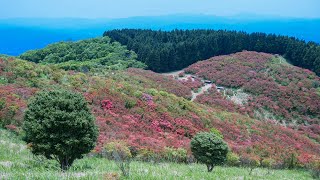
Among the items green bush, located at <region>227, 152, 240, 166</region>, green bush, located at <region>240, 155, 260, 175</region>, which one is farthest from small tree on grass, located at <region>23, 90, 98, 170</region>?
green bush, located at <region>240, 155, 260, 175</region>

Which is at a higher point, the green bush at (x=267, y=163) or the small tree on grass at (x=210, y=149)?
the small tree on grass at (x=210, y=149)

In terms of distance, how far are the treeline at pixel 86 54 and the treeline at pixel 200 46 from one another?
3.08m

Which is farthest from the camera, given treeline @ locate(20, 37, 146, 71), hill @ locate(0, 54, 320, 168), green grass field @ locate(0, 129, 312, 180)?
treeline @ locate(20, 37, 146, 71)

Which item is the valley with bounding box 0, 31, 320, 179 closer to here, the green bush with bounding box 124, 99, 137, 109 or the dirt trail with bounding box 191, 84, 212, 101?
the green bush with bounding box 124, 99, 137, 109

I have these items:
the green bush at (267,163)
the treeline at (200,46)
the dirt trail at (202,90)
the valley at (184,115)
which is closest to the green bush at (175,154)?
the valley at (184,115)

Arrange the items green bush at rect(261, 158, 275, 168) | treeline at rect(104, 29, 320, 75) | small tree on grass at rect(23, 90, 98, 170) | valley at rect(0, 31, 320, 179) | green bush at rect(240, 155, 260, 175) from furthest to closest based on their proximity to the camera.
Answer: treeline at rect(104, 29, 320, 75), green bush at rect(261, 158, 275, 168), green bush at rect(240, 155, 260, 175), valley at rect(0, 31, 320, 179), small tree on grass at rect(23, 90, 98, 170)

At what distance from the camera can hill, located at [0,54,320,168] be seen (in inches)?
1000

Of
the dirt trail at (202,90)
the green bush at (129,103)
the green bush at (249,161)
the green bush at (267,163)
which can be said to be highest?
the green bush at (129,103)

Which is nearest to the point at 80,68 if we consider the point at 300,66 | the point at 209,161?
the point at 209,161

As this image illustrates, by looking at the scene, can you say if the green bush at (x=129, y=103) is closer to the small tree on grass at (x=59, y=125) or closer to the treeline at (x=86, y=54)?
the small tree on grass at (x=59, y=125)

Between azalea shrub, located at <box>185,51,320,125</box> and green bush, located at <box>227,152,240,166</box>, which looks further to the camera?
azalea shrub, located at <box>185,51,320,125</box>

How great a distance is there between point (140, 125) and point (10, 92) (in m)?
11.8

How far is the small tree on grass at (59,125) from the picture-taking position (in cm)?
1306

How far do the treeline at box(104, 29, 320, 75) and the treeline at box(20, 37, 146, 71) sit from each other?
3.08 meters
